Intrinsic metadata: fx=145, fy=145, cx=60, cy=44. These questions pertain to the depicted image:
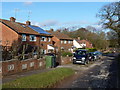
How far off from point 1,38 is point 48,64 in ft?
36.6

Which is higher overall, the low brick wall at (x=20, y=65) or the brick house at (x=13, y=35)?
the brick house at (x=13, y=35)

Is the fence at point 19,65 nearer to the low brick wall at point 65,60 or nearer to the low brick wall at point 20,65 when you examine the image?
the low brick wall at point 20,65

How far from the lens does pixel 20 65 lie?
45.1 feet

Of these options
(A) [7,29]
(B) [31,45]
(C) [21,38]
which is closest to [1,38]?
(A) [7,29]

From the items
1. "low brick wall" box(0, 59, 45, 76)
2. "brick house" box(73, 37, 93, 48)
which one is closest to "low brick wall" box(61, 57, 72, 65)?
"low brick wall" box(0, 59, 45, 76)

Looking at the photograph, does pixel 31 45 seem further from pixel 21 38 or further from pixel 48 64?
pixel 48 64

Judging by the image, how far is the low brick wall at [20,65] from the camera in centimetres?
1189

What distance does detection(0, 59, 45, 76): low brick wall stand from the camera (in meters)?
11.9

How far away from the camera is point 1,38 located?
24266 mm

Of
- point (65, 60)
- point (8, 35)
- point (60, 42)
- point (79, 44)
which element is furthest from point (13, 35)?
point (79, 44)

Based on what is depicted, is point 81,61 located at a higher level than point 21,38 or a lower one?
lower

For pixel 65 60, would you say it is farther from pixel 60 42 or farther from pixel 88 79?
pixel 60 42

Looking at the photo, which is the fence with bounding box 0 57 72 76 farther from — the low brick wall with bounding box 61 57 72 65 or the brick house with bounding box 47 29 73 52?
the brick house with bounding box 47 29 73 52

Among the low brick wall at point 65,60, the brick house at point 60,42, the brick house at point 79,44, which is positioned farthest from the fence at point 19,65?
the brick house at point 79,44
